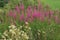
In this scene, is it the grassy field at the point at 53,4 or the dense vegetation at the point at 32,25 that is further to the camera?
the grassy field at the point at 53,4

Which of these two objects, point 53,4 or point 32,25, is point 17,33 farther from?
point 53,4

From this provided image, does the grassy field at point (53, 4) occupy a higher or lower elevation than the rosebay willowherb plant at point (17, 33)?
lower

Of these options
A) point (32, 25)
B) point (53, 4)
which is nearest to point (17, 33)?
point (32, 25)

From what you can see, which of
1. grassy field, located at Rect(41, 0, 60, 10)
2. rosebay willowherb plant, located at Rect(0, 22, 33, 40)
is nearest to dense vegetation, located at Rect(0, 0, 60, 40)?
rosebay willowherb plant, located at Rect(0, 22, 33, 40)

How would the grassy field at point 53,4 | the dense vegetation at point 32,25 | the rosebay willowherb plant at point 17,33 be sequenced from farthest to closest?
the grassy field at point 53,4
the dense vegetation at point 32,25
the rosebay willowherb plant at point 17,33

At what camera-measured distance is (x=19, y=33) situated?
6.61 meters

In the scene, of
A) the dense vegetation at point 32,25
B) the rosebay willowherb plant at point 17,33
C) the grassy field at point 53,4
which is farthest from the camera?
the grassy field at point 53,4

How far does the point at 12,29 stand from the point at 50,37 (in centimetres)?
142

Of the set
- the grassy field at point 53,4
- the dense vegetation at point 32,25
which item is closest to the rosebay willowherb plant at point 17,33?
the dense vegetation at point 32,25

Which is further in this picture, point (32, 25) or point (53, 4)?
point (53, 4)

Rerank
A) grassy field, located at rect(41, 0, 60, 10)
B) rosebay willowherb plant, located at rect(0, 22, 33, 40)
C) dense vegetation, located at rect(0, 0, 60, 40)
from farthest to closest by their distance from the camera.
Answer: grassy field, located at rect(41, 0, 60, 10)
dense vegetation, located at rect(0, 0, 60, 40)
rosebay willowherb plant, located at rect(0, 22, 33, 40)

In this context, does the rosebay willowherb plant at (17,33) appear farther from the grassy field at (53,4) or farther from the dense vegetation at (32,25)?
the grassy field at (53,4)

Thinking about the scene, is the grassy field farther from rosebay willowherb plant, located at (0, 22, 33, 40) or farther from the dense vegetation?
rosebay willowherb plant, located at (0, 22, 33, 40)

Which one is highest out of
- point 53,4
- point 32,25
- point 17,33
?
point 17,33
